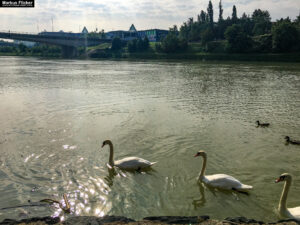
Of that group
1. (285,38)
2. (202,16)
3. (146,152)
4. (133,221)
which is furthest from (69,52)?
(133,221)

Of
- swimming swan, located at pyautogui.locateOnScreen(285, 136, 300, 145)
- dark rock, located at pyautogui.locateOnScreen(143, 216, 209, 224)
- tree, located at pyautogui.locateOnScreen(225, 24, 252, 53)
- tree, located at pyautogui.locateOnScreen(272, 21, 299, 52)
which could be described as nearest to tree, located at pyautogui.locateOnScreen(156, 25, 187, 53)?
tree, located at pyautogui.locateOnScreen(225, 24, 252, 53)

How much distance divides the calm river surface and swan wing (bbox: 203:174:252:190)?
0.28 m

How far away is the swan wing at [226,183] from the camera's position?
8477 millimetres

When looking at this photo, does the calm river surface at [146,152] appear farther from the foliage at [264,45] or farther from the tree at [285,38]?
the foliage at [264,45]

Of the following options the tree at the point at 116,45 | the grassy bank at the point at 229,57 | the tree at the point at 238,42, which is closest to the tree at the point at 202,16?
the tree at the point at 116,45

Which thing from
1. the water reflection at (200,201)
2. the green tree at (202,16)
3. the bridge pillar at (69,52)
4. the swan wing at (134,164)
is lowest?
the water reflection at (200,201)

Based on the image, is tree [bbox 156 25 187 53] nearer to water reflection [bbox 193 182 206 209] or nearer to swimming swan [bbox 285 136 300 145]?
swimming swan [bbox 285 136 300 145]

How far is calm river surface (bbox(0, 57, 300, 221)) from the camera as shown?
26.3ft

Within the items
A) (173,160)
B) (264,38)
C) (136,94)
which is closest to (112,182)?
(173,160)

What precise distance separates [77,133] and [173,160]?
584 centimetres

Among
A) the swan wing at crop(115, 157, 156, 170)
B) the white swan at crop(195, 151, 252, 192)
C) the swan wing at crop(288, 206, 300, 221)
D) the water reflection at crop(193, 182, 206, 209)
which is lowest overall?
the water reflection at crop(193, 182, 206, 209)

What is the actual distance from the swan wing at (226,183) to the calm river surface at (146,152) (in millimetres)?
275

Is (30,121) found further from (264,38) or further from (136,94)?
(264,38)

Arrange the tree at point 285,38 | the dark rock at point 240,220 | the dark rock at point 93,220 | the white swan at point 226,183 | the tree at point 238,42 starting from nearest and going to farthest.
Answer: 1. the dark rock at point 93,220
2. the dark rock at point 240,220
3. the white swan at point 226,183
4. the tree at point 285,38
5. the tree at point 238,42
